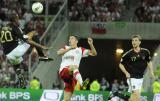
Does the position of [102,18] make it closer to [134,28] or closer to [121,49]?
[134,28]

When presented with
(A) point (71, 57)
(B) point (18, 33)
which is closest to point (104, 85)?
(B) point (18, 33)

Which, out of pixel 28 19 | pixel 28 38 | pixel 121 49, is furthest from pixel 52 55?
pixel 28 38

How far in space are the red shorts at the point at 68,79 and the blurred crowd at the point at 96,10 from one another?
14.8 m

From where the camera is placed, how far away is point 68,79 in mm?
16953

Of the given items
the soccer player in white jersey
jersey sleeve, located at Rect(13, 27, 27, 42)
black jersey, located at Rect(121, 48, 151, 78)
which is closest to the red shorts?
the soccer player in white jersey

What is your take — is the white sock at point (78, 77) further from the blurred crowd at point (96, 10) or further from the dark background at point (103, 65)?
the dark background at point (103, 65)

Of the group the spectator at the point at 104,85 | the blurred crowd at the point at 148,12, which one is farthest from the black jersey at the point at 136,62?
the blurred crowd at the point at 148,12

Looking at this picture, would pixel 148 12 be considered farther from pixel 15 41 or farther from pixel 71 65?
pixel 71 65

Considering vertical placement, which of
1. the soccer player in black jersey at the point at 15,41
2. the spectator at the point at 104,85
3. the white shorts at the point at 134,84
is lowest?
the spectator at the point at 104,85

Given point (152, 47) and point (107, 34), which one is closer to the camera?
point (107, 34)

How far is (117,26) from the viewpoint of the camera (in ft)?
104

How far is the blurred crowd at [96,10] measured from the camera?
3159 cm

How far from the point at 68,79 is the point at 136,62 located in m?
1.88

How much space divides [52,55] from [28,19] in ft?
7.09
